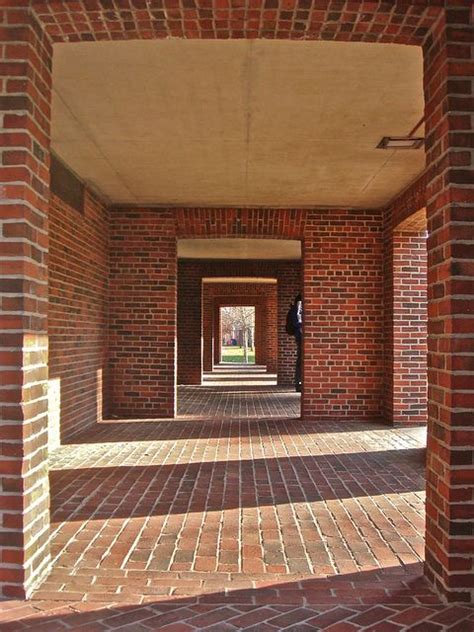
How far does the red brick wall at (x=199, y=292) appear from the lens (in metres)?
13.5

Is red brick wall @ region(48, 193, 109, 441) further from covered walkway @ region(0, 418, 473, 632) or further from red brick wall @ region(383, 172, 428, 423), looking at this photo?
red brick wall @ region(383, 172, 428, 423)

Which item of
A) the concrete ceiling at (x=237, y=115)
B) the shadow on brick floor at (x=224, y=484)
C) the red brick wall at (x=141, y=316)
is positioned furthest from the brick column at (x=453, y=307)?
the red brick wall at (x=141, y=316)

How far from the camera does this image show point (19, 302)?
261 centimetres

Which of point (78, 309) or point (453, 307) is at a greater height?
point (78, 309)

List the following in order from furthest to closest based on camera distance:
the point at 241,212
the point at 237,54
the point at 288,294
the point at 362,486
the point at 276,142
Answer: the point at 288,294, the point at 241,212, the point at 276,142, the point at 362,486, the point at 237,54

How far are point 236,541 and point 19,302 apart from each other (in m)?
1.90

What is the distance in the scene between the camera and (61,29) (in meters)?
Result: 2.81

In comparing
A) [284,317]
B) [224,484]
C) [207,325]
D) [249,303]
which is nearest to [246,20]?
[224,484]

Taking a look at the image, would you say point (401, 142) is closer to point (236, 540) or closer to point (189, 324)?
point (236, 540)

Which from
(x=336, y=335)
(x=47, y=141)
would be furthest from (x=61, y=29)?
(x=336, y=335)

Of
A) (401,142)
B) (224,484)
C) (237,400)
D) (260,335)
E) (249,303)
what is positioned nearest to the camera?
(224,484)

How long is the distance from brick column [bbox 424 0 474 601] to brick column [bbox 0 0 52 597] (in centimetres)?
189

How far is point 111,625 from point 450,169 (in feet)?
8.05

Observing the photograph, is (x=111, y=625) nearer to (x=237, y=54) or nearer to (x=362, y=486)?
(x=362, y=486)
